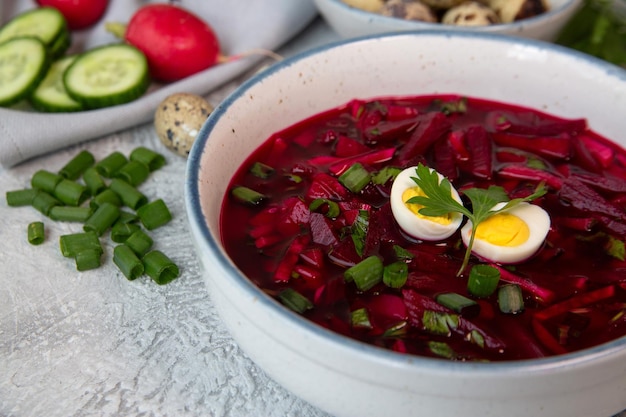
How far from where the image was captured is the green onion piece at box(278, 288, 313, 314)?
177cm

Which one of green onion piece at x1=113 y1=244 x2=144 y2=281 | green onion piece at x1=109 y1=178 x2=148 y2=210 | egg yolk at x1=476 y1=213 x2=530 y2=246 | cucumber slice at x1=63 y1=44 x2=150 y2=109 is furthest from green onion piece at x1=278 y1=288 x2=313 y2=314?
cucumber slice at x1=63 y1=44 x2=150 y2=109

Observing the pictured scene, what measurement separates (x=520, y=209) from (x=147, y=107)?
169 cm

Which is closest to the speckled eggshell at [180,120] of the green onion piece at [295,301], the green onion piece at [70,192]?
the green onion piece at [70,192]

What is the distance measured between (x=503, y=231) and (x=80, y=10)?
2574mm

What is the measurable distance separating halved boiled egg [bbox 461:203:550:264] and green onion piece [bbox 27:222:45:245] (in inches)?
56.4

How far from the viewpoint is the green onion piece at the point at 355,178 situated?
7.03ft

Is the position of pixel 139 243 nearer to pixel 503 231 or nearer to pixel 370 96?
pixel 370 96

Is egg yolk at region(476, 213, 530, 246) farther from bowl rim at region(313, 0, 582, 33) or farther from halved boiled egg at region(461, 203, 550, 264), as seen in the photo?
bowl rim at region(313, 0, 582, 33)

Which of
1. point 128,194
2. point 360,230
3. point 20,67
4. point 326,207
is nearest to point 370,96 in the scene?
point 326,207

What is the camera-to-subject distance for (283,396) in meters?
1.93

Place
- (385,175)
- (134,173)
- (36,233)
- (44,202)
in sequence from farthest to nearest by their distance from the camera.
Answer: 1. (134,173)
2. (44,202)
3. (36,233)
4. (385,175)

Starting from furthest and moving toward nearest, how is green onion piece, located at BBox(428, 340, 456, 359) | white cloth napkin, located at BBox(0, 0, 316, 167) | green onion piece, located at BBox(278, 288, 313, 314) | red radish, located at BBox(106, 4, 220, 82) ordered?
1. red radish, located at BBox(106, 4, 220, 82)
2. white cloth napkin, located at BBox(0, 0, 316, 167)
3. green onion piece, located at BBox(278, 288, 313, 314)
4. green onion piece, located at BBox(428, 340, 456, 359)

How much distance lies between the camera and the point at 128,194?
2547mm

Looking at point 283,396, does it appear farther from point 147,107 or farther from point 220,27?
point 220,27
